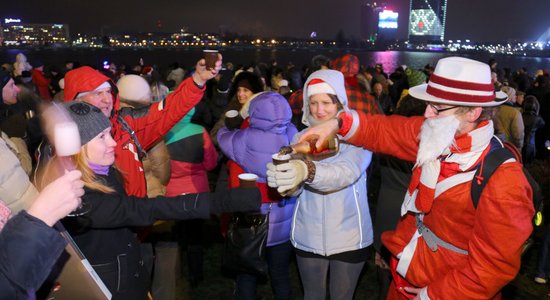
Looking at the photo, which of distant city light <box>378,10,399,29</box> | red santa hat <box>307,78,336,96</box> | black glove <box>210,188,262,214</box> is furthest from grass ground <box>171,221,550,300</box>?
distant city light <box>378,10,399,29</box>

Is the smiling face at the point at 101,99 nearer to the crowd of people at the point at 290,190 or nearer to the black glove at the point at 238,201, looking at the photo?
the crowd of people at the point at 290,190

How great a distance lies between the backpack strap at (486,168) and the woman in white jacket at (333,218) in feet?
3.31

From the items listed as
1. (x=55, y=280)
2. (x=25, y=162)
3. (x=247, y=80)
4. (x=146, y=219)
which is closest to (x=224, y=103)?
(x=247, y=80)

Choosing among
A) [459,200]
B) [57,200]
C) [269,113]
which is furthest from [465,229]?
[57,200]

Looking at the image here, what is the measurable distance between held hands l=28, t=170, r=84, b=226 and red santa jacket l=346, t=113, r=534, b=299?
1586 millimetres

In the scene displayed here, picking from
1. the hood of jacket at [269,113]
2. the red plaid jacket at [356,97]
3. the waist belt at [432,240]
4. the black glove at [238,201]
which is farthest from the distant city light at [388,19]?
the black glove at [238,201]

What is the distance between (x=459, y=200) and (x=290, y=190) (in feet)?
2.93

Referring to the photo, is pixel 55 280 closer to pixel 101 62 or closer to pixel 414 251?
pixel 414 251

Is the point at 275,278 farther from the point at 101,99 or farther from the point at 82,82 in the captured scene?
the point at 82,82

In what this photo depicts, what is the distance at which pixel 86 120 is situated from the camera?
2.47 meters

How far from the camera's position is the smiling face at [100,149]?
2.47 meters

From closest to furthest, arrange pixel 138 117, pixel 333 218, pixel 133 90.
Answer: pixel 333 218 < pixel 138 117 < pixel 133 90

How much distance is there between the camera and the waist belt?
7.89 feet

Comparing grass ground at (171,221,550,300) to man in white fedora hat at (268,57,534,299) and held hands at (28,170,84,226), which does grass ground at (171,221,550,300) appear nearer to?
man in white fedora hat at (268,57,534,299)
